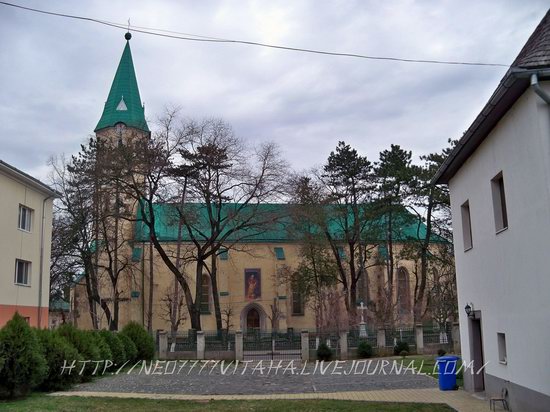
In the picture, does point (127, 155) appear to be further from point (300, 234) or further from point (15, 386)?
point (15, 386)

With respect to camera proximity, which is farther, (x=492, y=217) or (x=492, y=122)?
(x=492, y=217)

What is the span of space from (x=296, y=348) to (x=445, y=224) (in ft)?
49.7

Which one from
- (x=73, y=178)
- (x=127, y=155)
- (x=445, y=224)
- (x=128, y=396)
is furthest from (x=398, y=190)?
(x=128, y=396)

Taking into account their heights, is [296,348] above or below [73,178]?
below

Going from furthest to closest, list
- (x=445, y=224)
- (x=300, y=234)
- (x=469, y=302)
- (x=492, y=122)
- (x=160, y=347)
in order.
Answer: (x=300, y=234), (x=445, y=224), (x=160, y=347), (x=469, y=302), (x=492, y=122)

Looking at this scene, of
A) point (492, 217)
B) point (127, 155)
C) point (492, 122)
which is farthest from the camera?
point (127, 155)

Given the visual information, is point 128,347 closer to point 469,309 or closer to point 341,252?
point 469,309

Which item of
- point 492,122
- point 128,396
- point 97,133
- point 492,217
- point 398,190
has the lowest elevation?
point 128,396

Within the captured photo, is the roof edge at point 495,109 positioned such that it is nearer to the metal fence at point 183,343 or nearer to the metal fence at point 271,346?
the metal fence at point 271,346

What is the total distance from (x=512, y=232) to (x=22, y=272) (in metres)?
25.0

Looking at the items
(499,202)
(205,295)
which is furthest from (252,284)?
(499,202)

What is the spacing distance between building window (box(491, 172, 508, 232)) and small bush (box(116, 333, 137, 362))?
18.5 meters

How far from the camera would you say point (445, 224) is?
42438mm

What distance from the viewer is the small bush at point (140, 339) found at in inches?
1110
